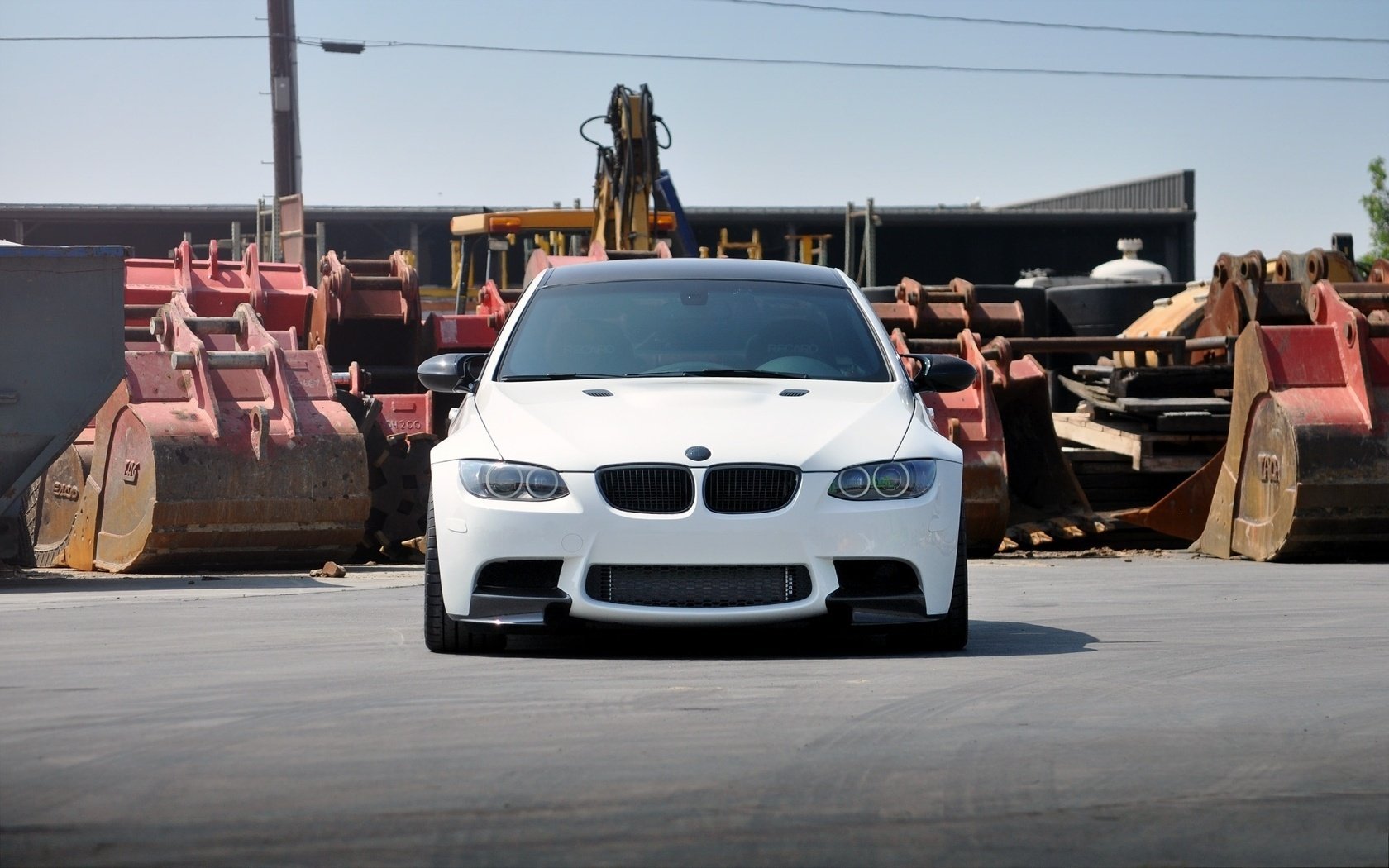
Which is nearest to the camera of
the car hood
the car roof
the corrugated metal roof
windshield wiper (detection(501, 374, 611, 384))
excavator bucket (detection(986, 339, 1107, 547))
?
the car hood

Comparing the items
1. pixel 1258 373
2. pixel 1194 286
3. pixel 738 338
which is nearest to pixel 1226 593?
pixel 1258 373

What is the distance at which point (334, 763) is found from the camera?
4.47 metres

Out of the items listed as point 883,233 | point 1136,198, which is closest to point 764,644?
point 883,233

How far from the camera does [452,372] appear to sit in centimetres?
741

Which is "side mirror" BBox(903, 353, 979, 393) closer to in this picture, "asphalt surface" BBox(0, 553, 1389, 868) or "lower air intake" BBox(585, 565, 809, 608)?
"asphalt surface" BBox(0, 553, 1389, 868)

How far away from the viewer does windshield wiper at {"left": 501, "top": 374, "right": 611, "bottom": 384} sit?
7.16m

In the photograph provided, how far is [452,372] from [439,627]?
125 cm

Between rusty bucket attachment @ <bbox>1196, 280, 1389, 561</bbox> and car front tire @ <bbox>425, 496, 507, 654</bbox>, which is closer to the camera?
car front tire @ <bbox>425, 496, 507, 654</bbox>

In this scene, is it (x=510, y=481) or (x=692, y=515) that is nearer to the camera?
(x=692, y=515)

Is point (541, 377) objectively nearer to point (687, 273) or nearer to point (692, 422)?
point (692, 422)

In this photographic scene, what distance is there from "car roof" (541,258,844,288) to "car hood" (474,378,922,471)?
992 millimetres

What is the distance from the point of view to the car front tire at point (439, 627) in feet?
21.3

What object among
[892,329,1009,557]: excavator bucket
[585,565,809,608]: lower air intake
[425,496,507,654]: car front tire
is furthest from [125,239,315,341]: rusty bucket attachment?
[585,565,809,608]: lower air intake

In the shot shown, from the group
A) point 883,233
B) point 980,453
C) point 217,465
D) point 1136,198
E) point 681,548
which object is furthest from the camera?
point 1136,198
